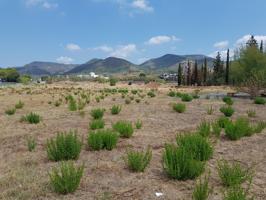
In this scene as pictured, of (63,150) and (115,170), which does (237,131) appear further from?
(63,150)

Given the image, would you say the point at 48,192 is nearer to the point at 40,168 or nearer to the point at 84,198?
the point at 84,198

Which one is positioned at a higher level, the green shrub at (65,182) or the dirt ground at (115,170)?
the green shrub at (65,182)

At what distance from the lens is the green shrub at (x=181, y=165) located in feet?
23.1

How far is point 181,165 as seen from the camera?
7156 mm

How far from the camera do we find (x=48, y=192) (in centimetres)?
647

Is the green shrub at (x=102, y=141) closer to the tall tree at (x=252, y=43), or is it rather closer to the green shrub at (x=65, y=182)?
the green shrub at (x=65, y=182)

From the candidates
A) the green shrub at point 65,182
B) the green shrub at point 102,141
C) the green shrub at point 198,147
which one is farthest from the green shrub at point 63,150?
A: the green shrub at point 198,147

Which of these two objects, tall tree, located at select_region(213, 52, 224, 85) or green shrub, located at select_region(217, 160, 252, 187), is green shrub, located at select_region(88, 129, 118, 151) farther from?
tall tree, located at select_region(213, 52, 224, 85)

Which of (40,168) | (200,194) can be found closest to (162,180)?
(200,194)

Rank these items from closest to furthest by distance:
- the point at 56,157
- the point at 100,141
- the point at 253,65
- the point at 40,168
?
the point at 40,168
the point at 56,157
the point at 100,141
the point at 253,65

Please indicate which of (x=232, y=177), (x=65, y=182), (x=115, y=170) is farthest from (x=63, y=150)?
(x=232, y=177)

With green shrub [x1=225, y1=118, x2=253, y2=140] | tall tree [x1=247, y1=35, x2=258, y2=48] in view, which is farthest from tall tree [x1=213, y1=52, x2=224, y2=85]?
green shrub [x1=225, y1=118, x2=253, y2=140]

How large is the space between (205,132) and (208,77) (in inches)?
3822

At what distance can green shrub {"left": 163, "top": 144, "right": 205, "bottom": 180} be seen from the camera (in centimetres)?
705
